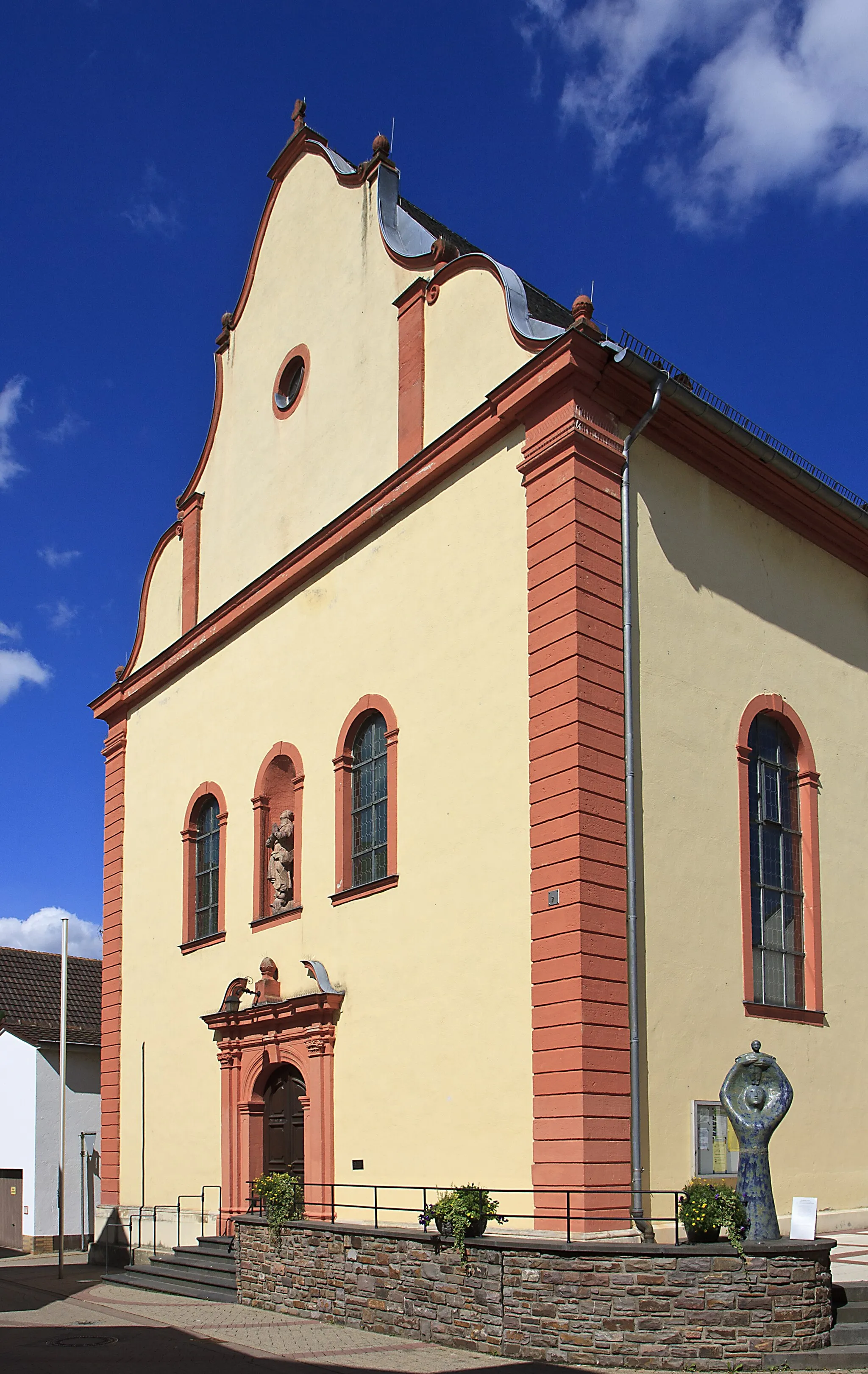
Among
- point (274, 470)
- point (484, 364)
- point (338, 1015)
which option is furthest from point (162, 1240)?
point (484, 364)

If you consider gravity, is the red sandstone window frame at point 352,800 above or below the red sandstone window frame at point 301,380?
below

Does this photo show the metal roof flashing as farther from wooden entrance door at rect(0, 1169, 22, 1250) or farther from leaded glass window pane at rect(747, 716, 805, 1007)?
wooden entrance door at rect(0, 1169, 22, 1250)

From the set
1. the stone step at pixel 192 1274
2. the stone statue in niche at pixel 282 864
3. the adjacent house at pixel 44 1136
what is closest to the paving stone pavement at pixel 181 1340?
the stone step at pixel 192 1274

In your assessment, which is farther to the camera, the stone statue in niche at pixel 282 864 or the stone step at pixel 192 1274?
the stone statue in niche at pixel 282 864

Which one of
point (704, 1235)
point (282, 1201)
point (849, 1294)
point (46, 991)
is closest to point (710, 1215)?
point (704, 1235)

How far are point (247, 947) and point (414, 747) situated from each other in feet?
16.1

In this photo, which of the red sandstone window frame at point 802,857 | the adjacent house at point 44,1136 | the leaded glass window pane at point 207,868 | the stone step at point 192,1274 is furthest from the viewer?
the adjacent house at point 44,1136

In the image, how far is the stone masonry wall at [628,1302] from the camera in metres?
10.8

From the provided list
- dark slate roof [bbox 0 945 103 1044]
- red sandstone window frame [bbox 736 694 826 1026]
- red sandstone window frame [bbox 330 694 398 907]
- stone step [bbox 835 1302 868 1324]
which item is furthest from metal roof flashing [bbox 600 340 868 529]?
dark slate roof [bbox 0 945 103 1044]

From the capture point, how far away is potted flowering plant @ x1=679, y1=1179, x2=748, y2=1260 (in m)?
11.3

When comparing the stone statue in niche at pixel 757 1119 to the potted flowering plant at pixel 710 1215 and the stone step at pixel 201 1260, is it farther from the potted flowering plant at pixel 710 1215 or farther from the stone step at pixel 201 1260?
the stone step at pixel 201 1260

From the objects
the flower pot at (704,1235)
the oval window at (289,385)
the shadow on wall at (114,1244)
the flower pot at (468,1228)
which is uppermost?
the oval window at (289,385)

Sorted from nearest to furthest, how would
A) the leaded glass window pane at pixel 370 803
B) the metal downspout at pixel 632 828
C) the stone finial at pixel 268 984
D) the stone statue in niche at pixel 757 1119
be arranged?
the stone statue in niche at pixel 757 1119, the metal downspout at pixel 632 828, the leaded glass window pane at pixel 370 803, the stone finial at pixel 268 984

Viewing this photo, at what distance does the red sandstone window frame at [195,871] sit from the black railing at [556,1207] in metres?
5.78
